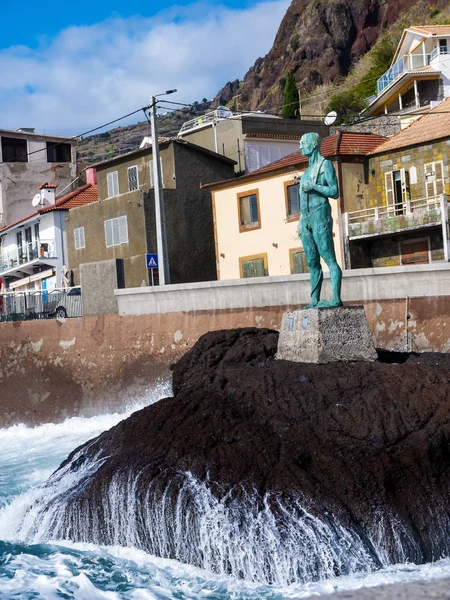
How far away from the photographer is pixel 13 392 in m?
22.1

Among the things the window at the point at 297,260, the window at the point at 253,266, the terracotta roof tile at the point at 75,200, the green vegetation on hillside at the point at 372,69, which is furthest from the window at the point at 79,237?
the green vegetation on hillside at the point at 372,69

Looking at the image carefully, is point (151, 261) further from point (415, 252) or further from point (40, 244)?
point (40, 244)

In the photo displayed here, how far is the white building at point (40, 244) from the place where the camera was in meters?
46.6

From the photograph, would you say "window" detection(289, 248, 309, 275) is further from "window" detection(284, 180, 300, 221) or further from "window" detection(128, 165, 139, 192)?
"window" detection(128, 165, 139, 192)

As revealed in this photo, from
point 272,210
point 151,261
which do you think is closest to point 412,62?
point 272,210

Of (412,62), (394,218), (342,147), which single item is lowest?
(394,218)

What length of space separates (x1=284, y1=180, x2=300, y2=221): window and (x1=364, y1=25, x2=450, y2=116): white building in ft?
51.4

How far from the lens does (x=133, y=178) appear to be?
39.1m

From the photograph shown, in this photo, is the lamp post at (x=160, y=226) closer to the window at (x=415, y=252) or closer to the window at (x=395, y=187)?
the window at (x=415, y=252)

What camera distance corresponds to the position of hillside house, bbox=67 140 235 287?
36562mm

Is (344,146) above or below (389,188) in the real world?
above

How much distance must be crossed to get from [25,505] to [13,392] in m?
11.5

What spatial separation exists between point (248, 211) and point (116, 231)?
6.83m

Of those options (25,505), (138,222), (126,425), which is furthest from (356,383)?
(138,222)
